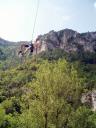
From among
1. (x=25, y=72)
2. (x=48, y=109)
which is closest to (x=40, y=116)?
(x=48, y=109)

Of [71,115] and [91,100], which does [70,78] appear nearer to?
[71,115]

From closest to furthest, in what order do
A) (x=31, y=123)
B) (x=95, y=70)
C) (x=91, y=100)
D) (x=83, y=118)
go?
(x=31, y=123) < (x=83, y=118) < (x=91, y=100) < (x=95, y=70)

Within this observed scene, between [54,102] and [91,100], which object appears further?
[91,100]

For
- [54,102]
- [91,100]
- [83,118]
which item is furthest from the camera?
[91,100]

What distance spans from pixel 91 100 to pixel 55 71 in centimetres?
9291

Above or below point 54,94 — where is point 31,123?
below

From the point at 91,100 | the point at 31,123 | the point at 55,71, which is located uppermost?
the point at 55,71

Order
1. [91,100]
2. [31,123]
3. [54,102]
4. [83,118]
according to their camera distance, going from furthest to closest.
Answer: [91,100] < [83,118] < [31,123] < [54,102]

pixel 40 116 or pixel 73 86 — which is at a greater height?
pixel 73 86

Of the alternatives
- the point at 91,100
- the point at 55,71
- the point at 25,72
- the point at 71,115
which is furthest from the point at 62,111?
the point at 25,72

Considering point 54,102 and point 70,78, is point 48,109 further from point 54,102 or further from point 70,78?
point 70,78

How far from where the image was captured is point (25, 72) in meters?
189

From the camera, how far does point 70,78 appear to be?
112ft

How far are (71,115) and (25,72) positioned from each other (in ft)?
510
